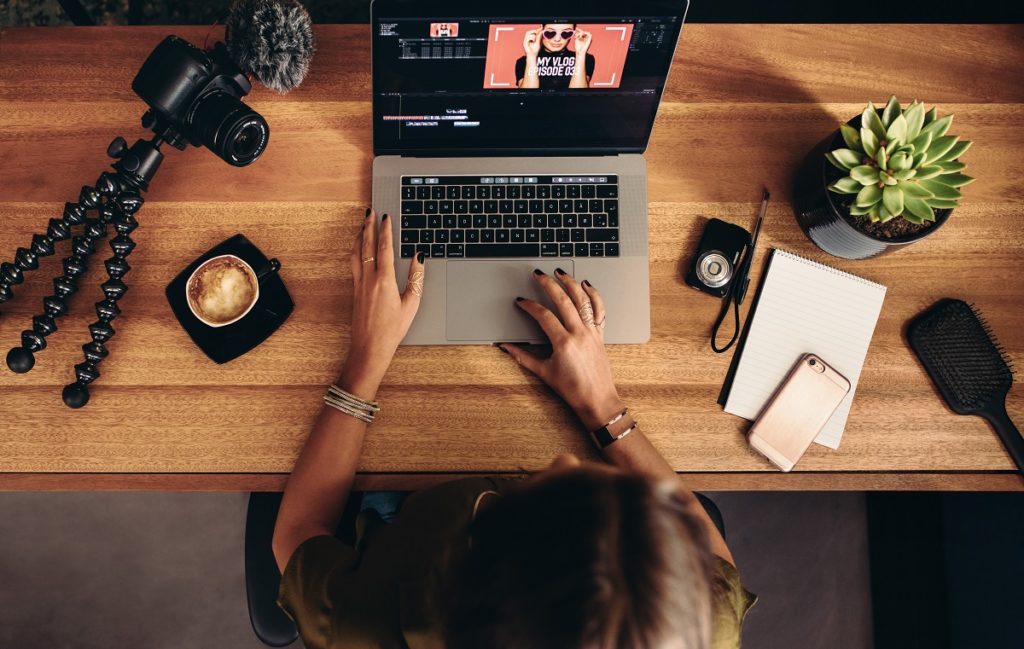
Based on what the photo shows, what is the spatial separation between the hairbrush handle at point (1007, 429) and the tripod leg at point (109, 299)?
1.37 m

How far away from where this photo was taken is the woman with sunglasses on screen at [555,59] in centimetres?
79

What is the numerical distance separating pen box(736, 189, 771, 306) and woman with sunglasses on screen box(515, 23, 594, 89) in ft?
1.20

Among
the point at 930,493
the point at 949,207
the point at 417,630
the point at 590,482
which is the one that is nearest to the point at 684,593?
the point at 590,482

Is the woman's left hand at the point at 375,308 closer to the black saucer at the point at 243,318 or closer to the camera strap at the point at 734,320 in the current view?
the black saucer at the point at 243,318

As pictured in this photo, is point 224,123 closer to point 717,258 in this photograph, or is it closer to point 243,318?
point 243,318

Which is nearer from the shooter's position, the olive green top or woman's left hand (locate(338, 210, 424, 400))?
the olive green top

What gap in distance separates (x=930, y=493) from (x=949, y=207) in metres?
1.00

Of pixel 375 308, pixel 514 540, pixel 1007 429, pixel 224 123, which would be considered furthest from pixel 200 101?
pixel 1007 429

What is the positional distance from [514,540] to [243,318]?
588mm

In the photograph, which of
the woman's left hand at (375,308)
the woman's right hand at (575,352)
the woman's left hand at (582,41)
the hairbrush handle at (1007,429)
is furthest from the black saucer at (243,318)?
the hairbrush handle at (1007,429)

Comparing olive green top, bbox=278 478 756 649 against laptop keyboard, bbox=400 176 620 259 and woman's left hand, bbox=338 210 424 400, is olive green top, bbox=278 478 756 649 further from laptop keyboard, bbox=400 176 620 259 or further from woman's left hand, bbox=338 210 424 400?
laptop keyboard, bbox=400 176 620 259

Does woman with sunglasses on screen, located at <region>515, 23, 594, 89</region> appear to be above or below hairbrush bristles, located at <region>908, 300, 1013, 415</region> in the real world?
above

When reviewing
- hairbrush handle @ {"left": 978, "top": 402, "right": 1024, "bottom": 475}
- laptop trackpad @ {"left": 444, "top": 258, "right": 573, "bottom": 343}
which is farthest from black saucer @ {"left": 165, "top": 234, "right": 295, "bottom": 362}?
hairbrush handle @ {"left": 978, "top": 402, "right": 1024, "bottom": 475}

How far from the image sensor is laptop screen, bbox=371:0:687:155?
775mm
